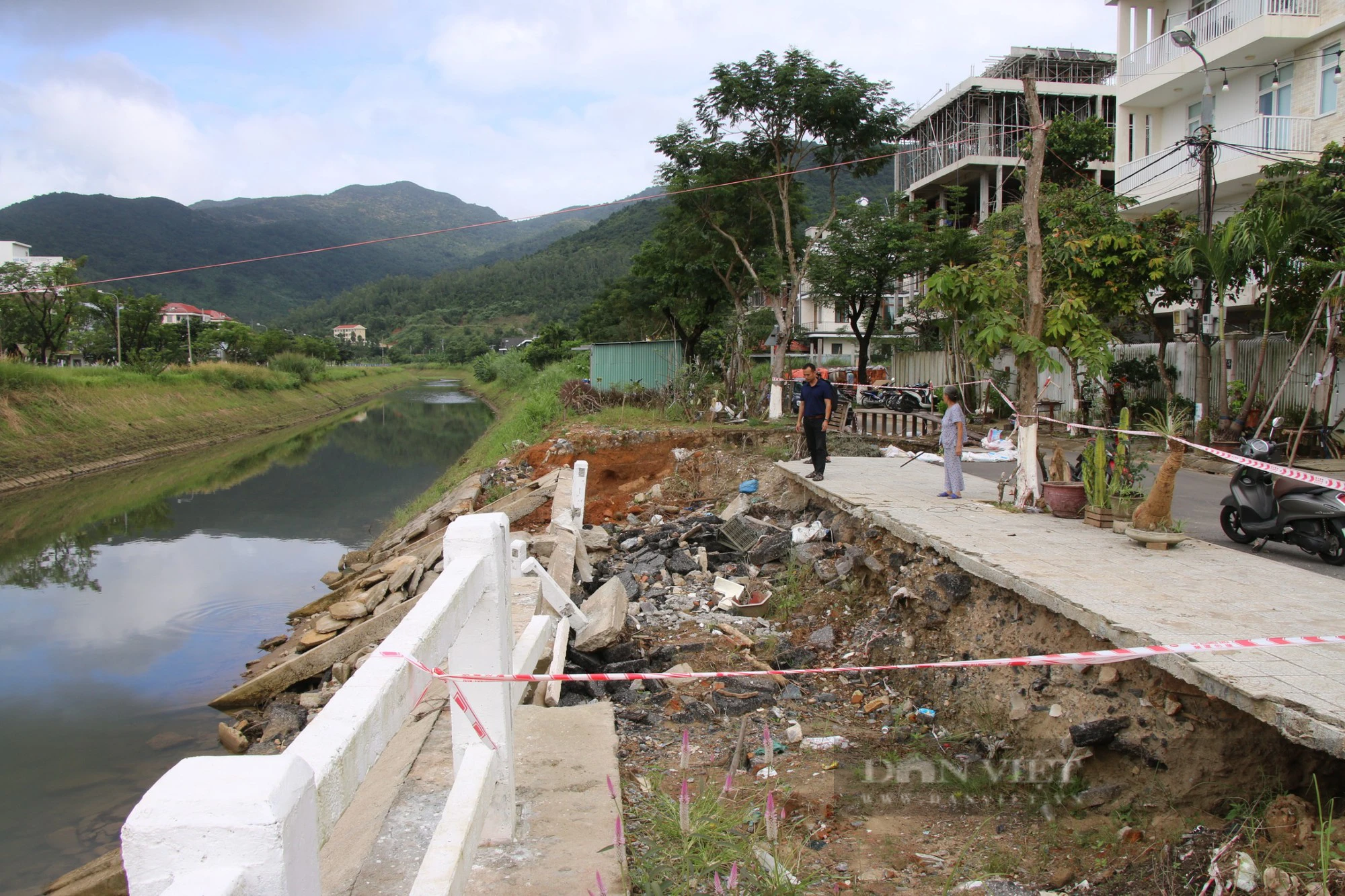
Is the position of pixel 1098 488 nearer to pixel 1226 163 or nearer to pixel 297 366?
pixel 1226 163

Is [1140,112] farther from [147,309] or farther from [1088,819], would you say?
[147,309]

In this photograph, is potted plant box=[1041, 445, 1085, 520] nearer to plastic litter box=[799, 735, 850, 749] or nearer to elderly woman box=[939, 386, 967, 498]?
elderly woman box=[939, 386, 967, 498]

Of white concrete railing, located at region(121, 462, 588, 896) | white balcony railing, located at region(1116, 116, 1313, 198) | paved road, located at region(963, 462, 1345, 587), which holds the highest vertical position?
white balcony railing, located at region(1116, 116, 1313, 198)

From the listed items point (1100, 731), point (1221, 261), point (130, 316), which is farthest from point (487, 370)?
point (1100, 731)

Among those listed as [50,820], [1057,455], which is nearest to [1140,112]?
[1057,455]

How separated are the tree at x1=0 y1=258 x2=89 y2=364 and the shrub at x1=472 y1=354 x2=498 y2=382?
80.0 ft

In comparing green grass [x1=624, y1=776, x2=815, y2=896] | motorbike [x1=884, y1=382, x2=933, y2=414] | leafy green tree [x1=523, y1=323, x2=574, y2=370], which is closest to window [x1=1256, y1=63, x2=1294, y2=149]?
motorbike [x1=884, y1=382, x2=933, y2=414]

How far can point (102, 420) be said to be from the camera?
27703mm

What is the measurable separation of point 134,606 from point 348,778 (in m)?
13.8

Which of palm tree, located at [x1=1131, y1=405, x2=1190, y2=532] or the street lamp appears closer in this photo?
palm tree, located at [x1=1131, y1=405, x2=1190, y2=532]

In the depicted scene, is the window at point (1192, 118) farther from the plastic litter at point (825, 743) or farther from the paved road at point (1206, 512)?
the plastic litter at point (825, 743)

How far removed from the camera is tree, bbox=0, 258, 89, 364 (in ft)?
107

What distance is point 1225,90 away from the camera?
19266 mm

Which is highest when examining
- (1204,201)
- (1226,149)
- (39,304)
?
(1226,149)
